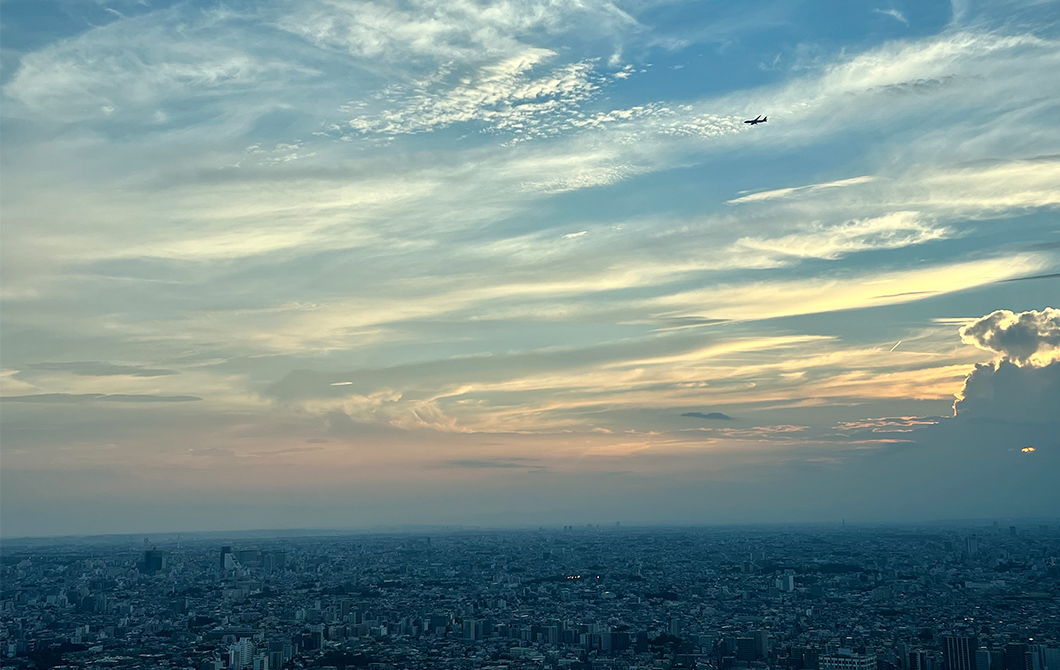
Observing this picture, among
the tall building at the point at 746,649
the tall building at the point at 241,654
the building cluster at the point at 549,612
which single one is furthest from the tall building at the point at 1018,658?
the tall building at the point at 241,654

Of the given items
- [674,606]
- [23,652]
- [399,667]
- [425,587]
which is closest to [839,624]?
[674,606]

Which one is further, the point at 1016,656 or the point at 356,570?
the point at 356,570

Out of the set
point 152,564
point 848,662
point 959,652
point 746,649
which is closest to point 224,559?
point 152,564

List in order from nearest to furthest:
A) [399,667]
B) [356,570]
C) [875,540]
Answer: [399,667] < [356,570] < [875,540]

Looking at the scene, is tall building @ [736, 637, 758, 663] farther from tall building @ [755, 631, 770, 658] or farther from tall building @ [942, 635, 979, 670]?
tall building @ [942, 635, 979, 670]

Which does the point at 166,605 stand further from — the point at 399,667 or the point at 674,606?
the point at 674,606

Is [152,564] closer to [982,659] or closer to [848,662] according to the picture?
[848,662]

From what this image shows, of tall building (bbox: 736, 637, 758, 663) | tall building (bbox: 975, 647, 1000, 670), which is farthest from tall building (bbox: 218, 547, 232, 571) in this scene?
tall building (bbox: 975, 647, 1000, 670)
